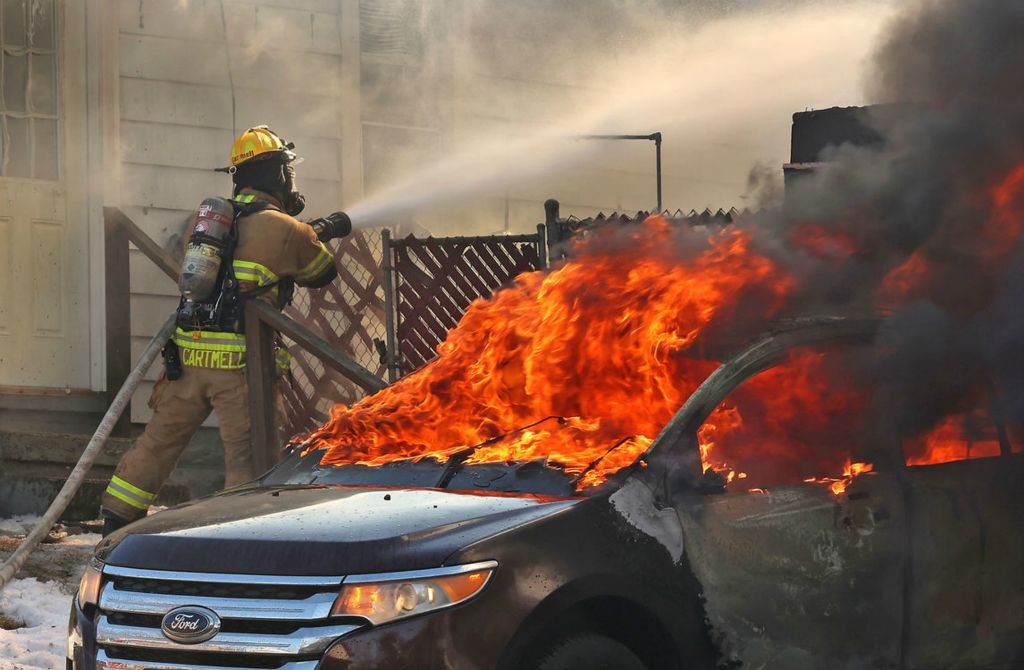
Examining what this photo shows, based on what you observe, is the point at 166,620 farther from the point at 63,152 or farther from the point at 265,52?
the point at 265,52

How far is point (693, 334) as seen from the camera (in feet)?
17.8

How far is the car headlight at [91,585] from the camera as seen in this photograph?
473cm

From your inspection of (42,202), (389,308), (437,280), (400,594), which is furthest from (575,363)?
(42,202)

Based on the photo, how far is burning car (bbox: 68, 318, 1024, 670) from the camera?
4270 millimetres

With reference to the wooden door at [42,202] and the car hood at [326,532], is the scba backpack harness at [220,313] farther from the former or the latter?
the car hood at [326,532]

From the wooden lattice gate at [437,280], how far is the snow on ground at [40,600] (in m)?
2.19

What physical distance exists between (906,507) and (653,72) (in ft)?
34.2

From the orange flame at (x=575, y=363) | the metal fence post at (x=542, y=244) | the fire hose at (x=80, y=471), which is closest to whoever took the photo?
the orange flame at (x=575, y=363)

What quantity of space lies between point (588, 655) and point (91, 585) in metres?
1.53

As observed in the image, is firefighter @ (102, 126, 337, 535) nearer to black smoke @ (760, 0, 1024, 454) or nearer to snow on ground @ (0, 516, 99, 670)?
snow on ground @ (0, 516, 99, 670)

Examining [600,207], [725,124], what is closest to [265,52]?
[600,207]

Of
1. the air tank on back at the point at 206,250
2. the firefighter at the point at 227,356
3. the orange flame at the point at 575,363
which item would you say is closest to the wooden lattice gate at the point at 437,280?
the firefighter at the point at 227,356

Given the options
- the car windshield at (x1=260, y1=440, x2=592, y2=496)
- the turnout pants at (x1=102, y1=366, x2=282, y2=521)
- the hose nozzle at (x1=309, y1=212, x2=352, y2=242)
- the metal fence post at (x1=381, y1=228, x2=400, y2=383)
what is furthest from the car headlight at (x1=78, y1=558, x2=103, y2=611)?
the metal fence post at (x1=381, y1=228, x2=400, y2=383)

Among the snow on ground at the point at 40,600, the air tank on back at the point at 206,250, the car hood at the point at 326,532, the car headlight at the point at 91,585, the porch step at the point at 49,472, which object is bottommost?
the snow on ground at the point at 40,600
